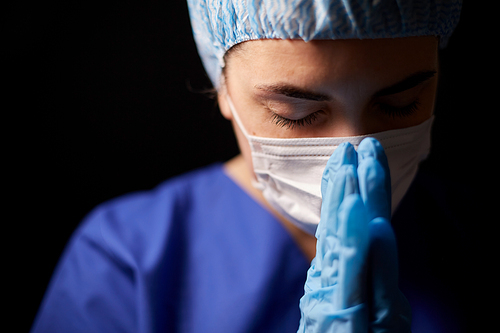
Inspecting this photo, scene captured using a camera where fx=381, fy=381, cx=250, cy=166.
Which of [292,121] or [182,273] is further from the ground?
[292,121]

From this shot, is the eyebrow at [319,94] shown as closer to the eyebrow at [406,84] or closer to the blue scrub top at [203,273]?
the eyebrow at [406,84]

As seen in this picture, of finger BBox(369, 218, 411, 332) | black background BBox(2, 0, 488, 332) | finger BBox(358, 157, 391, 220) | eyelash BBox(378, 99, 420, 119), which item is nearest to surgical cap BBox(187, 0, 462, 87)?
eyelash BBox(378, 99, 420, 119)

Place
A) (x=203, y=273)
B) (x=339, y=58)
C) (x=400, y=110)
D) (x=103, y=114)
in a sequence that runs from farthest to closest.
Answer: (x=103, y=114) → (x=203, y=273) → (x=400, y=110) → (x=339, y=58)

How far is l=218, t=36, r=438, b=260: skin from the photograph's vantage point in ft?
2.50

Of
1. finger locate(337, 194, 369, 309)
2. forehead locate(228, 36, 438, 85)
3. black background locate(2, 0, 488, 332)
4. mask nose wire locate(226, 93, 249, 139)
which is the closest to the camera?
finger locate(337, 194, 369, 309)

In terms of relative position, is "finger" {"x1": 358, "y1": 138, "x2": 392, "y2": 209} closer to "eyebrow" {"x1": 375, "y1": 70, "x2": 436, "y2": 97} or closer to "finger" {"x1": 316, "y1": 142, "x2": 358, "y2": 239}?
"finger" {"x1": 316, "y1": 142, "x2": 358, "y2": 239}

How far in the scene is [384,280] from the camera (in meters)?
0.68

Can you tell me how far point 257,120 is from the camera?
2.96 ft

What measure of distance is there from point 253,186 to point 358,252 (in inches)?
20.7

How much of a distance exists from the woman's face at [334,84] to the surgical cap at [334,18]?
0.02 m

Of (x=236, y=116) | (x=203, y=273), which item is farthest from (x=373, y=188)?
(x=203, y=273)

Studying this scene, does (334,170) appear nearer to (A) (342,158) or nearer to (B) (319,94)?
(A) (342,158)

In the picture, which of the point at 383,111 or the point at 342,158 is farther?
the point at 383,111

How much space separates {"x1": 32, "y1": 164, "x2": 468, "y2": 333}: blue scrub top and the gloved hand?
0.35 meters
